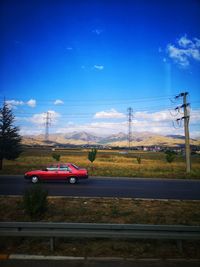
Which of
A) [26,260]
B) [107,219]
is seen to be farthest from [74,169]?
[26,260]

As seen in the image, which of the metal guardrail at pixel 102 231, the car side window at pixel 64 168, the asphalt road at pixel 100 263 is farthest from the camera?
the car side window at pixel 64 168

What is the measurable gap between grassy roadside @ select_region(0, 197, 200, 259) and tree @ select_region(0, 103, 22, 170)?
1415cm

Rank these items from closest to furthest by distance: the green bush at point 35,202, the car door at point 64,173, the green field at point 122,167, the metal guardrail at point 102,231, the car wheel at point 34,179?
the metal guardrail at point 102,231, the green bush at point 35,202, the car wheel at point 34,179, the car door at point 64,173, the green field at point 122,167

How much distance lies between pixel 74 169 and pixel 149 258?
1179 centimetres

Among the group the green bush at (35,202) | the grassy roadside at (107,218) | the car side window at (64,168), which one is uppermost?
the car side window at (64,168)

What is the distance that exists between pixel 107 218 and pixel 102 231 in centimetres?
264

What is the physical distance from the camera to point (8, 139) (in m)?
23.7

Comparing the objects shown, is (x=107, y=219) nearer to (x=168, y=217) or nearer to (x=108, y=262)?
(x=168, y=217)

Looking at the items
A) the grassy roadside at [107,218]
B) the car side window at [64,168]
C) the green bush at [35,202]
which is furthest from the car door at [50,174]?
the green bush at [35,202]

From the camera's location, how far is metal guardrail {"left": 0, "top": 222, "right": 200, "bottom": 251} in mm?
4969

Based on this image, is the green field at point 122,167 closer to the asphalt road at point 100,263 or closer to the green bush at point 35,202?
the green bush at point 35,202

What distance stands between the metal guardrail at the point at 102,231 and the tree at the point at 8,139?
1973 cm

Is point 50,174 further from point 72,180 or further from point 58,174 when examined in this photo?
point 72,180

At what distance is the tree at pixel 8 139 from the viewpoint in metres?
23.4
